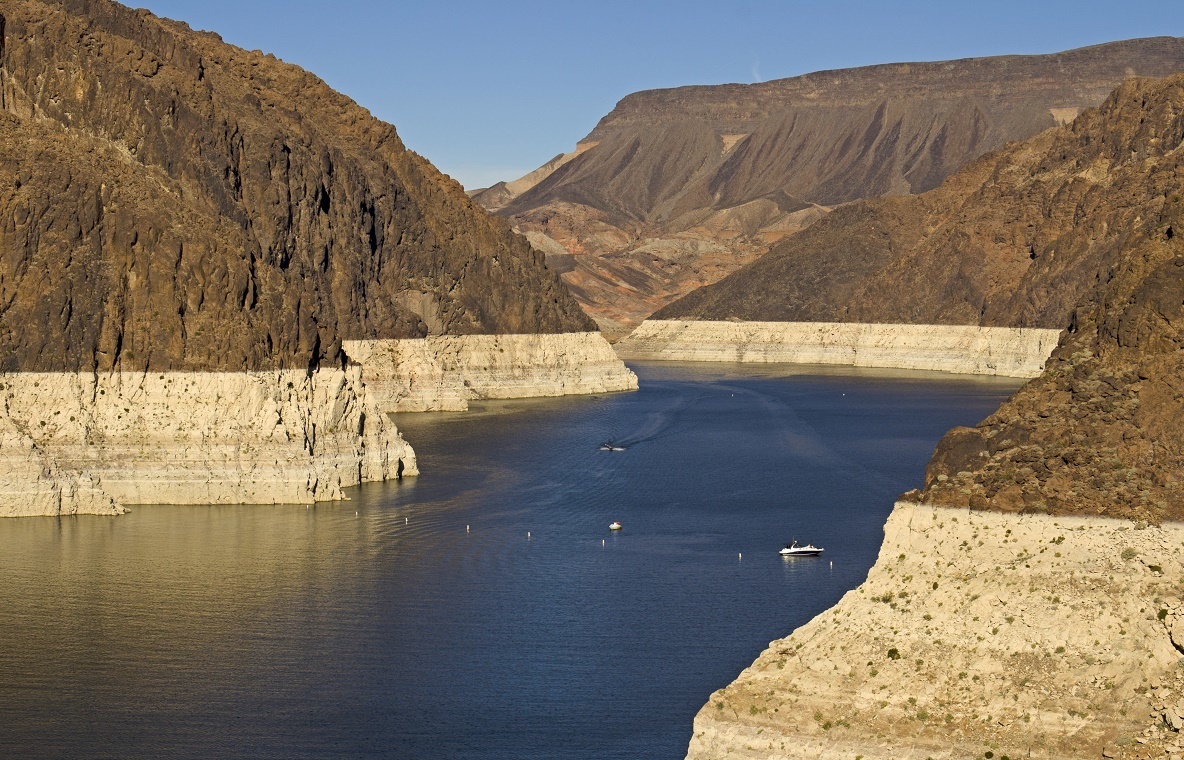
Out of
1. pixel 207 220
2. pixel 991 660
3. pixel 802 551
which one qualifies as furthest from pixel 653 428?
pixel 991 660

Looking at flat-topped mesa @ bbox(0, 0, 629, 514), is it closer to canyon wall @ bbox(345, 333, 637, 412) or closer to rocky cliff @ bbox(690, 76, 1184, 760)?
canyon wall @ bbox(345, 333, 637, 412)

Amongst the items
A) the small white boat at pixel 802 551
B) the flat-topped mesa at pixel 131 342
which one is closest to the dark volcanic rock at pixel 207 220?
the flat-topped mesa at pixel 131 342

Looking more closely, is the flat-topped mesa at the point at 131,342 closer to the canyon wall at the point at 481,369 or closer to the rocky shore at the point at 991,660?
the canyon wall at the point at 481,369

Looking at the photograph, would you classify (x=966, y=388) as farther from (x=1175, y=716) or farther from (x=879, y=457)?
(x=1175, y=716)

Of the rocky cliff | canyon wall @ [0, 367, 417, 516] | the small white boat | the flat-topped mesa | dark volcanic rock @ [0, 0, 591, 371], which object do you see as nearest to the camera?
the rocky cliff

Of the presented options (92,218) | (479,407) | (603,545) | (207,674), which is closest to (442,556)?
(603,545)

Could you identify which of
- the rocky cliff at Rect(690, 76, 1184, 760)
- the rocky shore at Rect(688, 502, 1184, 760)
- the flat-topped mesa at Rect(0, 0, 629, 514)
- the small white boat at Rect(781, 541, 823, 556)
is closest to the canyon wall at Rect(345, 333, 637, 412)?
the flat-topped mesa at Rect(0, 0, 629, 514)

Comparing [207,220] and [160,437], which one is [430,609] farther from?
[207,220]

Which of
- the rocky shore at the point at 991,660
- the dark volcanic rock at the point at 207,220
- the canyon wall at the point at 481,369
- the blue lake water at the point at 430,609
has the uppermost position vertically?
the dark volcanic rock at the point at 207,220
